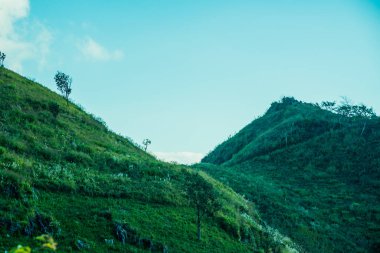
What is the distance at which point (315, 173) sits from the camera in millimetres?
79438

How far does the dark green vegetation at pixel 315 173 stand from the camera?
166ft

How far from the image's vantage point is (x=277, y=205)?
57.6 meters

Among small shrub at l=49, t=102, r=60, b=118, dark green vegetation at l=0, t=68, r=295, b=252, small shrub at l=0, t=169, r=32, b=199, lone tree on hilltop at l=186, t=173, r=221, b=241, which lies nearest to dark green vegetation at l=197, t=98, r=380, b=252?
dark green vegetation at l=0, t=68, r=295, b=252

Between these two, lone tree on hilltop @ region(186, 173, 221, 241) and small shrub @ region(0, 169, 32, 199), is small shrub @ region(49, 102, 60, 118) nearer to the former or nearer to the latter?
small shrub @ region(0, 169, 32, 199)

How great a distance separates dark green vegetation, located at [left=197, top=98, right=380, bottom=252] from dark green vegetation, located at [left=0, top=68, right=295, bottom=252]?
10.6 m

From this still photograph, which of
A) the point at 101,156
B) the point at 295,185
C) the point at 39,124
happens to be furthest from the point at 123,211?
the point at 295,185

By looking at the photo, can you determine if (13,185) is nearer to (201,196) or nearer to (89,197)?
(89,197)

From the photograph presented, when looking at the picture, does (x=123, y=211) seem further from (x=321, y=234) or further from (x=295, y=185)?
(x=295, y=185)

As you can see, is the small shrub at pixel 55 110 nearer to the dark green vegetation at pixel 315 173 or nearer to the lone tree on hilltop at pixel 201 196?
the lone tree on hilltop at pixel 201 196

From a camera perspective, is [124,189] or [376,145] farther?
[376,145]

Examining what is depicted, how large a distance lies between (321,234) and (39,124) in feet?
132

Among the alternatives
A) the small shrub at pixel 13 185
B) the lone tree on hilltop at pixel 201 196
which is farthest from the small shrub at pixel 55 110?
the lone tree on hilltop at pixel 201 196

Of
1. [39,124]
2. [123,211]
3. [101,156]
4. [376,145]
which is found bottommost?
[123,211]

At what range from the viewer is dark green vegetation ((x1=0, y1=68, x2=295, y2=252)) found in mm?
22062
